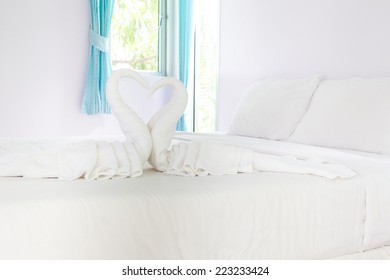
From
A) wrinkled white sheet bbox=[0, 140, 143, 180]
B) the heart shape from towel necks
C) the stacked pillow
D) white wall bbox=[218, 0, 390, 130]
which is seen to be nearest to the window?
the heart shape from towel necks

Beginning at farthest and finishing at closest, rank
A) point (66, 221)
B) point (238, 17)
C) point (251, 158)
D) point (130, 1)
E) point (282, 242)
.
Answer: point (130, 1)
point (238, 17)
point (251, 158)
point (282, 242)
point (66, 221)

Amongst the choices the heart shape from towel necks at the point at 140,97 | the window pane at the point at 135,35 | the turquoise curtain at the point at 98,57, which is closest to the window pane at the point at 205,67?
the heart shape from towel necks at the point at 140,97

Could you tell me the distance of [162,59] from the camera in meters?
4.87

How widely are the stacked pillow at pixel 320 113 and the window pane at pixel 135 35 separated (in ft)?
4.97

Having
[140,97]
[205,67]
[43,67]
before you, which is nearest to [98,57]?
[43,67]

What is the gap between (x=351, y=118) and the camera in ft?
8.39

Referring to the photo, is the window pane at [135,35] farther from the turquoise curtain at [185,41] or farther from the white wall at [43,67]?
the white wall at [43,67]

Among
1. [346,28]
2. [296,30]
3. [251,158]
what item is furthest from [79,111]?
[251,158]

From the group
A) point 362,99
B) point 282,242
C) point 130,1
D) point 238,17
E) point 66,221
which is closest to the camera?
point 66,221

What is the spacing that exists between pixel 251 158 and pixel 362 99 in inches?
40.5

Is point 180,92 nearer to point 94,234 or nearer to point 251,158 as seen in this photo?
point 251,158

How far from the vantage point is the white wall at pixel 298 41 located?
2905 millimetres

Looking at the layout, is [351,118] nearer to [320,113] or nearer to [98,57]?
[320,113]

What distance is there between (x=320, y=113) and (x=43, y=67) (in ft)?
7.31
